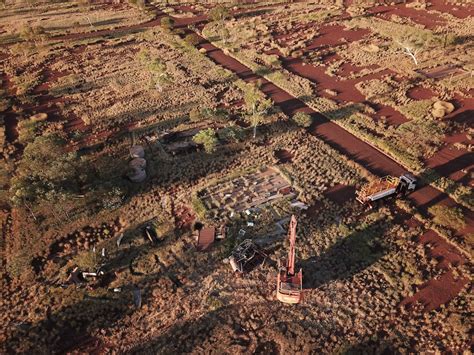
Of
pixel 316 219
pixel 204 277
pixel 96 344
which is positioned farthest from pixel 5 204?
pixel 316 219

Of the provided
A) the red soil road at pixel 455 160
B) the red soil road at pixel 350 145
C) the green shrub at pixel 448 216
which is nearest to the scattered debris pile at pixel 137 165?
the red soil road at pixel 350 145

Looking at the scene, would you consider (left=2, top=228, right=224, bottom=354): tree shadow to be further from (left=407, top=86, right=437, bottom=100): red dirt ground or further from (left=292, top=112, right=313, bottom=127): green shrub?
(left=407, top=86, right=437, bottom=100): red dirt ground

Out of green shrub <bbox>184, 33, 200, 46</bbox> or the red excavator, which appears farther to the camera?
green shrub <bbox>184, 33, 200, 46</bbox>

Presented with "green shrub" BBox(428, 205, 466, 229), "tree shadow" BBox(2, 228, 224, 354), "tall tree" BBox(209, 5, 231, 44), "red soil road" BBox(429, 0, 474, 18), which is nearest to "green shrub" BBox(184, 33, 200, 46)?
"tall tree" BBox(209, 5, 231, 44)

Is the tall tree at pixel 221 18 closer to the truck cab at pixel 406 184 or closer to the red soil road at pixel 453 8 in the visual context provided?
the red soil road at pixel 453 8

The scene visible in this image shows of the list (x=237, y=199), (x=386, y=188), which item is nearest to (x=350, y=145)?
(x=386, y=188)

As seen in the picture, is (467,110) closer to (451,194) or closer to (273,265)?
(451,194)

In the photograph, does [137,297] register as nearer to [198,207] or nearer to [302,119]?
[198,207]
